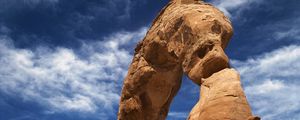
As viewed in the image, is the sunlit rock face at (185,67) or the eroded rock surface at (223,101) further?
the sunlit rock face at (185,67)

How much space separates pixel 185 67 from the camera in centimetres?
1052

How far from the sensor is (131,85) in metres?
16.3

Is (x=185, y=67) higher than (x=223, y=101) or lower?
higher

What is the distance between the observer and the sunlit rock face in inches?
313

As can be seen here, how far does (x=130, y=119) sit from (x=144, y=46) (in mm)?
3134

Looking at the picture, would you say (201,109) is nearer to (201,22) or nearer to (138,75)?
(201,22)

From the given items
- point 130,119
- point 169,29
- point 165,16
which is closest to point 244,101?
point 169,29

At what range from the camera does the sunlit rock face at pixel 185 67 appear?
7.95 m

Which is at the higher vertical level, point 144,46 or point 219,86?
point 144,46

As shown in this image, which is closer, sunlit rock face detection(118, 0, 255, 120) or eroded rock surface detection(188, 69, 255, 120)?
eroded rock surface detection(188, 69, 255, 120)

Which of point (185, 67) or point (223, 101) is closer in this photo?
point (223, 101)

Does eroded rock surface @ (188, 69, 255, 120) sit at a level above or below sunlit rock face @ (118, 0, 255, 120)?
below

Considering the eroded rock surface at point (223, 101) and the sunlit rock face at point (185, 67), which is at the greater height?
Answer: the sunlit rock face at point (185, 67)

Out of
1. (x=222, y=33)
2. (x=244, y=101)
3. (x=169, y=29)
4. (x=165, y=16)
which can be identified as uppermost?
(x=165, y=16)
